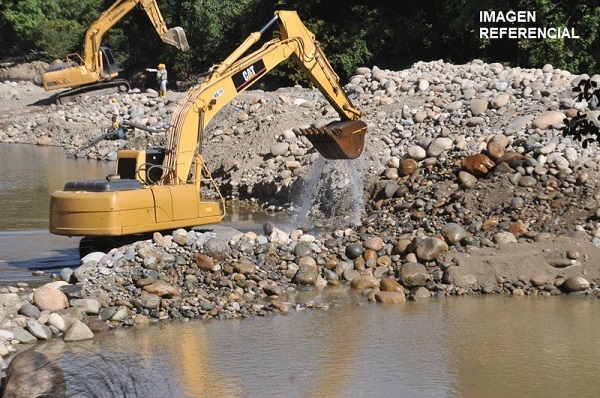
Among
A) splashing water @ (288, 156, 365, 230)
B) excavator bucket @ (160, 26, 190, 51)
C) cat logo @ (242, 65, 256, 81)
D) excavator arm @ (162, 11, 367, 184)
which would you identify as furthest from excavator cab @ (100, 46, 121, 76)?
cat logo @ (242, 65, 256, 81)

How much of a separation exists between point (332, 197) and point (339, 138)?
2237mm

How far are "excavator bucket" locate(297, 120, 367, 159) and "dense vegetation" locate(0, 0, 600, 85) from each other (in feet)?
11.4

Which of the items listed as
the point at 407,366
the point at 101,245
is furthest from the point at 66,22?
the point at 407,366

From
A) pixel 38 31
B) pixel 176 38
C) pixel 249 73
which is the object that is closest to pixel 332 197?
pixel 249 73

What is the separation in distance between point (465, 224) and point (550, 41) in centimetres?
1338

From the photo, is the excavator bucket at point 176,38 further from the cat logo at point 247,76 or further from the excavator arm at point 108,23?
the cat logo at point 247,76

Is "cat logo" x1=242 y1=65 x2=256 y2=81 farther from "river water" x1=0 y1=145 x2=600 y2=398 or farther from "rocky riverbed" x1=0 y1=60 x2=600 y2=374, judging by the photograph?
"river water" x1=0 y1=145 x2=600 y2=398

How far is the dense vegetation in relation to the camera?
28.5 metres

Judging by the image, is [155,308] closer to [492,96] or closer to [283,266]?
[283,266]

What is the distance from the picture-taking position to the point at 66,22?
5191 centimetres

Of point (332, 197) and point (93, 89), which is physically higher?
point (93, 89)

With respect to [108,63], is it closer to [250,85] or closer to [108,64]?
[108,64]

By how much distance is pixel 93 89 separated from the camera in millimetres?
36469

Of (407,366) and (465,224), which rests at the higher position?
(465,224)
